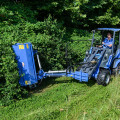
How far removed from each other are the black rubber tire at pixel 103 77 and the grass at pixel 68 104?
0.59ft

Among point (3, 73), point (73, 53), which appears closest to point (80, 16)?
point (73, 53)

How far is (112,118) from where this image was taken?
12.6ft

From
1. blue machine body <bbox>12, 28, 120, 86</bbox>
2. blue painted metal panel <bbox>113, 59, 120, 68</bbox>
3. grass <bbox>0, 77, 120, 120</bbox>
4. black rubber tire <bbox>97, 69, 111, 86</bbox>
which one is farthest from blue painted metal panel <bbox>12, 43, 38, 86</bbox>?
blue painted metal panel <bbox>113, 59, 120, 68</bbox>

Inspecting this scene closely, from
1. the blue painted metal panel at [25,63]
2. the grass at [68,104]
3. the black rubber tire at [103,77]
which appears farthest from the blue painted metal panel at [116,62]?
the blue painted metal panel at [25,63]

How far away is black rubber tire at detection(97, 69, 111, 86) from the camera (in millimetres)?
6090

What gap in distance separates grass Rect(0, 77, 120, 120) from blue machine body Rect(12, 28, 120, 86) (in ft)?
1.65

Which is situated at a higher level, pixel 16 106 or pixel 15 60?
pixel 15 60

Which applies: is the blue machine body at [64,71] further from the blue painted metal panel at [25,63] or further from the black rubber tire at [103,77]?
the black rubber tire at [103,77]

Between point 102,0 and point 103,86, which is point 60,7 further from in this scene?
point 103,86

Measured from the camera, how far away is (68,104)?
4629 millimetres

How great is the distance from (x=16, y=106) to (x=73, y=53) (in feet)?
14.7

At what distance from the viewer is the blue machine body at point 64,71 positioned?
5156 millimetres

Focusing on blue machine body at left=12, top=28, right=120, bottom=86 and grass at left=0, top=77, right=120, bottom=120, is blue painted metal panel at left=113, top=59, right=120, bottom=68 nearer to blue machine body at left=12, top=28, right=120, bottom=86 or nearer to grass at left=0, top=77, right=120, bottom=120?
blue machine body at left=12, top=28, right=120, bottom=86

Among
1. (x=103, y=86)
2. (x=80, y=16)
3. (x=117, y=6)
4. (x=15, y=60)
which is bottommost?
(x=103, y=86)
